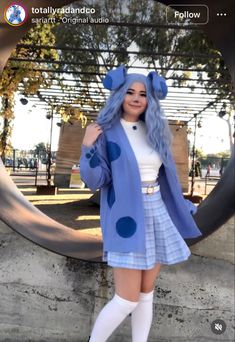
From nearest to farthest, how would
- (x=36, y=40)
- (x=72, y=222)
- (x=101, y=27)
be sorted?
(x=36, y=40) → (x=72, y=222) → (x=101, y=27)

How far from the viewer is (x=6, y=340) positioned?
109 inches

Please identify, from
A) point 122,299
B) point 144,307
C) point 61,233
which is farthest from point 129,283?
point 61,233

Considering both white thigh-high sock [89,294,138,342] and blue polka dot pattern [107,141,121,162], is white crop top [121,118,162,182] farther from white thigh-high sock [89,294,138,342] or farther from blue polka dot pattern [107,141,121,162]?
white thigh-high sock [89,294,138,342]

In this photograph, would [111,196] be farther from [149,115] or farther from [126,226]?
[149,115]

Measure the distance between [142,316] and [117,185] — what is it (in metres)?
0.68

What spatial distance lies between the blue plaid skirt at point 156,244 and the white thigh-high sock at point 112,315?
0.19m

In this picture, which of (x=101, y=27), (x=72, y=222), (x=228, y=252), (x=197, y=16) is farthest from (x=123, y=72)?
(x=101, y=27)

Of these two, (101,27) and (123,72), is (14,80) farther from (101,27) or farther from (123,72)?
(101,27)

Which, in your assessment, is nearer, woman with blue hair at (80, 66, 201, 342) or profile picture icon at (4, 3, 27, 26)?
woman with blue hair at (80, 66, 201, 342)

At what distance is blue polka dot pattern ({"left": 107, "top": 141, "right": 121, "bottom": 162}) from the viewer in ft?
6.53

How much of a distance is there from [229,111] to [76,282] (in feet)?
28.1

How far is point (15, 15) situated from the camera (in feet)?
8.83

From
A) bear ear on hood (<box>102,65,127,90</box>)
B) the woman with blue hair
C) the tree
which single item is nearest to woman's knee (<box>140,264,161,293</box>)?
the woman with blue hair

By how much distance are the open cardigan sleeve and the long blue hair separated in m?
0.11
